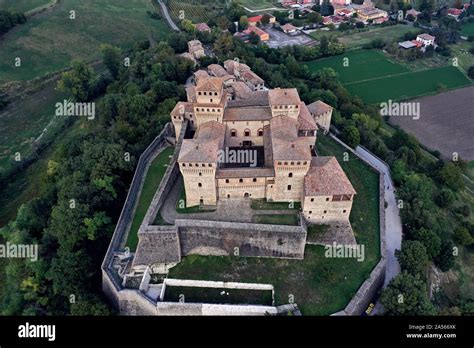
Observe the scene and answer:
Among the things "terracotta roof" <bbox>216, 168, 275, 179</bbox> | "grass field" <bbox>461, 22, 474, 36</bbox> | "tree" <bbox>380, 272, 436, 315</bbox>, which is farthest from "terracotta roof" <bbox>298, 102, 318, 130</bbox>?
"grass field" <bbox>461, 22, 474, 36</bbox>

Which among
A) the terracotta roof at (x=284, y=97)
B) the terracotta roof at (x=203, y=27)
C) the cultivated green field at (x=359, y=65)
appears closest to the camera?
the terracotta roof at (x=284, y=97)

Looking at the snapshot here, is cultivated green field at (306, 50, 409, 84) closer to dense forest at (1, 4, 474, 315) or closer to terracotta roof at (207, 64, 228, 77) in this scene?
dense forest at (1, 4, 474, 315)

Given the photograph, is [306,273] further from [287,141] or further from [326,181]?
[287,141]

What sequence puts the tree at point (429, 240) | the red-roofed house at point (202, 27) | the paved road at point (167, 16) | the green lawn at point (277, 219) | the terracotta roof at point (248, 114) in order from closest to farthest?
the green lawn at point (277, 219) → the tree at point (429, 240) → the terracotta roof at point (248, 114) → the red-roofed house at point (202, 27) → the paved road at point (167, 16)

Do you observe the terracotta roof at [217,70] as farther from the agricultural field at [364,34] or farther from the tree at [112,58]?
the agricultural field at [364,34]

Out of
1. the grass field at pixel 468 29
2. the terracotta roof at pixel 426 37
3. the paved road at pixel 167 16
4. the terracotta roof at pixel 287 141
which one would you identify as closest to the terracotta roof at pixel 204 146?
the terracotta roof at pixel 287 141
